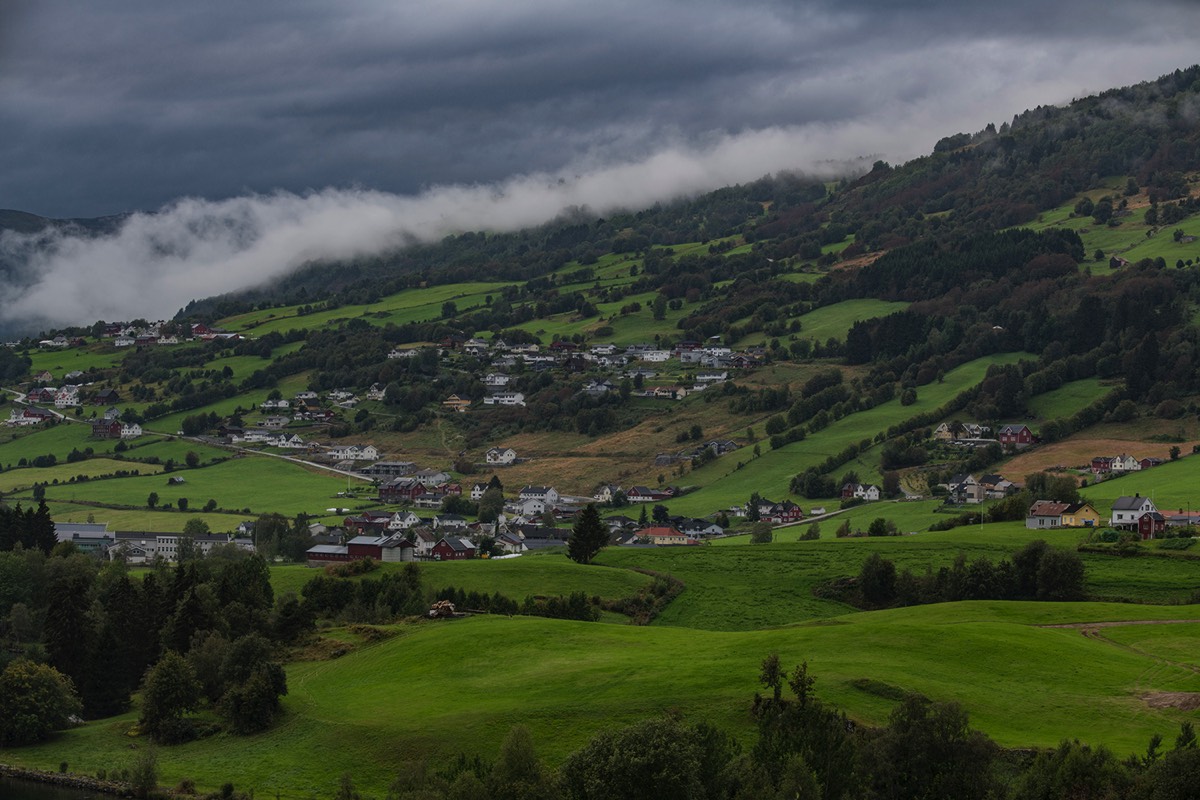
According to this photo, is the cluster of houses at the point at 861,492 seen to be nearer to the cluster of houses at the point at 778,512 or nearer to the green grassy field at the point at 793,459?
the green grassy field at the point at 793,459

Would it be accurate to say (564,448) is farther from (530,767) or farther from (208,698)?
(530,767)

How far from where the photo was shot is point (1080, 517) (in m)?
114

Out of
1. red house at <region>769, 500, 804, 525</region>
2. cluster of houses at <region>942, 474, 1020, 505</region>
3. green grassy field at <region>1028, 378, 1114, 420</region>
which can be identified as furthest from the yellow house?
green grassy field at <region>1028, 378, 1114, 420</region>

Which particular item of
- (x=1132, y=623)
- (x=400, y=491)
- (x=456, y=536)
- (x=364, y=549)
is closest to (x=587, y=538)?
(x=364, y=549)

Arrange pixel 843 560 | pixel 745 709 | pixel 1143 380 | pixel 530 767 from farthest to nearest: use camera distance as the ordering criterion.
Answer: pixel 1143 380
pixel 843 560
pixel 745 709
pixel 530 767

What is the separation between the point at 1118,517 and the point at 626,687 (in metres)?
59.3

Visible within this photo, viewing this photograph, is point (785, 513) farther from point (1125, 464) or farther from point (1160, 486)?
point (1160, 486)

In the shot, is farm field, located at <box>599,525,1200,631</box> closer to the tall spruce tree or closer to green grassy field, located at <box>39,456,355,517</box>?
the tall spruce tree

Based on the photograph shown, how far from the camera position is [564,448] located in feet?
650

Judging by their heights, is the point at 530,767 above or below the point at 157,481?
below

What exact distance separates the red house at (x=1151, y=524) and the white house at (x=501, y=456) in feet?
333

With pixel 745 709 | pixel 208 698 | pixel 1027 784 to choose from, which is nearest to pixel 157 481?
pixel 208 698

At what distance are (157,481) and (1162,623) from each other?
13286 centimetres

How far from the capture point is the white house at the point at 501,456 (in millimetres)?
193500
